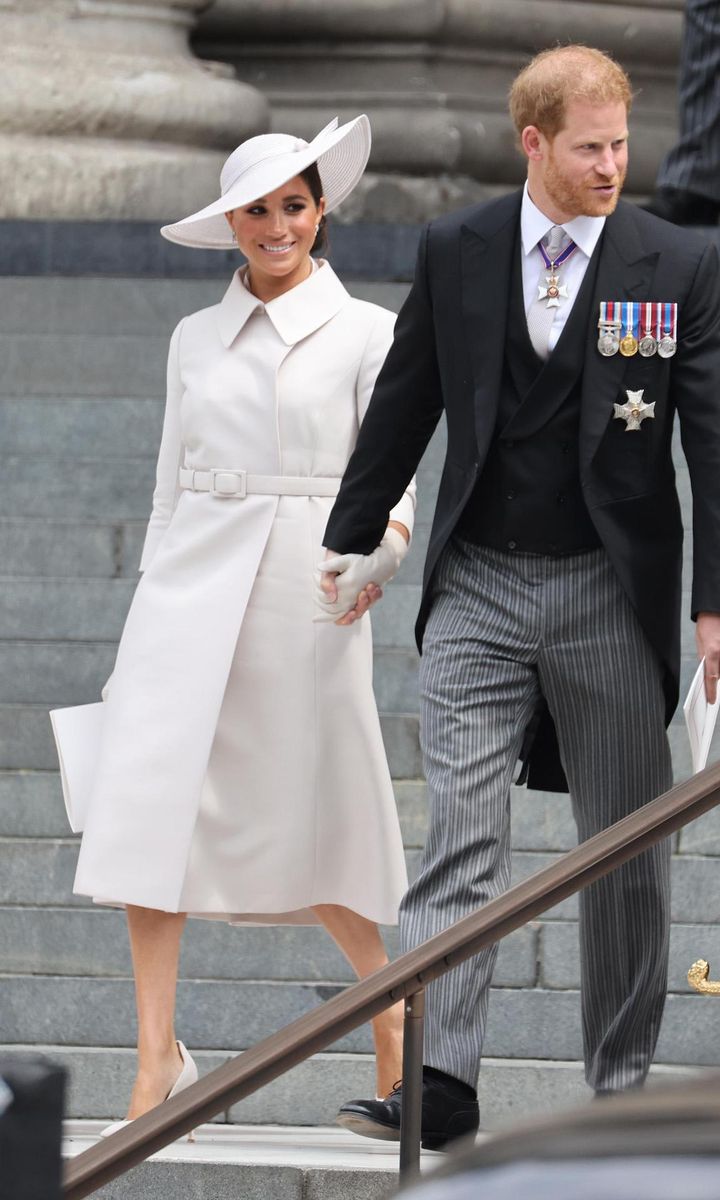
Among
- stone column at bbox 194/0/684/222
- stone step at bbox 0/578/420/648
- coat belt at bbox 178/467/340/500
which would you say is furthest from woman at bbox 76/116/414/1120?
stone column at bbox 194/0/684/222

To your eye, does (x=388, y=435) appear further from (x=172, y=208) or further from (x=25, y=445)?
(x=172, y=208)

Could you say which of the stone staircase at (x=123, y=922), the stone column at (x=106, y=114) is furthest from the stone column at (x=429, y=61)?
the stone staircase at (x=123, y=922)

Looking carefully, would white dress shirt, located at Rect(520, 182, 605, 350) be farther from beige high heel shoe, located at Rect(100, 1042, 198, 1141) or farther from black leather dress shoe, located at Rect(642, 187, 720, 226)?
black leather dress shoe, located at Rect(642, 187, 720, 226)

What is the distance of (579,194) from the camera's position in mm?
3568

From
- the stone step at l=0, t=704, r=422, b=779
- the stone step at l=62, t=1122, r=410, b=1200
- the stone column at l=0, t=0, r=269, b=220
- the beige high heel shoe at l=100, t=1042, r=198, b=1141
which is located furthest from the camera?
the stone column at l=0, t=0, r=269, b=220

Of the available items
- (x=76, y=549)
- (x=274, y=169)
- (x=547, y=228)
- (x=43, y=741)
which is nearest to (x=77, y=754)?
(x=274, y=169)

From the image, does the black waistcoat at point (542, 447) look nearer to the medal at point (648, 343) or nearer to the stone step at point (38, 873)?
the medal at point (648, 343)

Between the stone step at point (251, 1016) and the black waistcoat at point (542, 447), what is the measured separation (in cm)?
152

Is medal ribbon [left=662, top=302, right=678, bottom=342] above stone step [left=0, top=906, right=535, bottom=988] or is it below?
above

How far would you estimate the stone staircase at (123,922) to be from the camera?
4.63 metres

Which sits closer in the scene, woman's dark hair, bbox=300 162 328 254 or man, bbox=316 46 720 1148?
man, bbox=316 46 720 1148

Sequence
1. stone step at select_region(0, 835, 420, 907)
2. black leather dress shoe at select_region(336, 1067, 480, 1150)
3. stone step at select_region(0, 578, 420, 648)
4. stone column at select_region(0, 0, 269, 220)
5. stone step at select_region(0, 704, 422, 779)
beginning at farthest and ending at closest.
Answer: stone column at select_region(0, 0, 269, 220), stone step at select_region(0, 578, 420, 648), stone step at select_region(0, 704, 422, 779), stone step at select_region(0, 835, 420, 907), black leather dress shoe at select_region(336, 1067, 480, 1150)

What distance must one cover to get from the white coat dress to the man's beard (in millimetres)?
709

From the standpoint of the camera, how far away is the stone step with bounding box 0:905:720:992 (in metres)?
4.93
